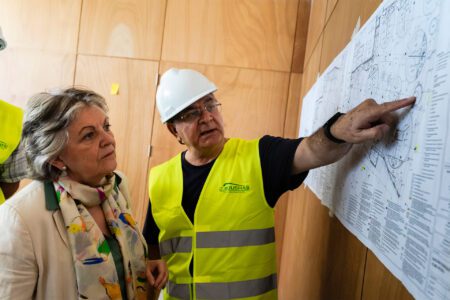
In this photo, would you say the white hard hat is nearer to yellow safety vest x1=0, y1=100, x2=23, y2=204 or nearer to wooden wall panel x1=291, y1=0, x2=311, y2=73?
yellow safety vest x1=0, y1=100, x2=23, y2=204

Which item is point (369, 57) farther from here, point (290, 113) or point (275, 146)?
point (290, 113)

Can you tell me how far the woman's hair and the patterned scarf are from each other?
9 cm

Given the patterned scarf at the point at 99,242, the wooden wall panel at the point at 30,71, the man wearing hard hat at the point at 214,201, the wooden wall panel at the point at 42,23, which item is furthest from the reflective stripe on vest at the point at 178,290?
the wooden wall panel at the point at 42,23

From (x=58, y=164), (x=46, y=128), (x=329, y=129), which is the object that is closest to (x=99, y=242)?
(x=58, y=164)

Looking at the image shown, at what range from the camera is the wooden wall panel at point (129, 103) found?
2.77 metres

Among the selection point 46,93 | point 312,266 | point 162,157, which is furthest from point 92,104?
point 162,157

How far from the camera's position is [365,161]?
2.25ft

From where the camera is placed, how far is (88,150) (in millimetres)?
1034

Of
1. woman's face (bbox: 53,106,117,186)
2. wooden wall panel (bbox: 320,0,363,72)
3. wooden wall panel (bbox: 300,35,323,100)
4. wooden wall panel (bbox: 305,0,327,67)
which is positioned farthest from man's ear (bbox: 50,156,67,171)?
wooden wall panel (bbox: 305,0,327,67)

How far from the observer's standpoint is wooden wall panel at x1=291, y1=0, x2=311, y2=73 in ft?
8.54

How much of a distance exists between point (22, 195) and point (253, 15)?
7.75 ft

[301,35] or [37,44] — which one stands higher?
[301,35]

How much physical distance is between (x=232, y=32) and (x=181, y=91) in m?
1.63

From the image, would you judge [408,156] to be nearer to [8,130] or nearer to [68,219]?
[68,219]
